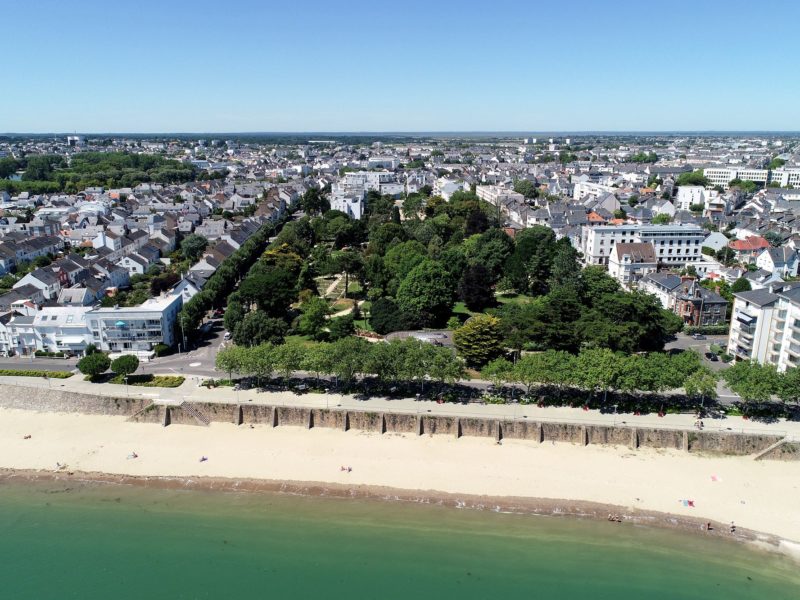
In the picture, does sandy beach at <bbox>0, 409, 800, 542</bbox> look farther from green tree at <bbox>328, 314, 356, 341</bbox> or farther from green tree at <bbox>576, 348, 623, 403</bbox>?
green tree at <bbox>328, 314, 356, 341</bbox>

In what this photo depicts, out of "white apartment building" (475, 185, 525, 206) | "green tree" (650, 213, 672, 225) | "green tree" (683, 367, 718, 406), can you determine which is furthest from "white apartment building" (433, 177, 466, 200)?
"green tree" (683, 367, 718, 406)

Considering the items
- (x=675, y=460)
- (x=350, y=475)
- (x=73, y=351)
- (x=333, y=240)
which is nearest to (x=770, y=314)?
(x=675, y=460)

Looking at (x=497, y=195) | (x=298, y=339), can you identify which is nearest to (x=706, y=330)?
(x=298, y=339)

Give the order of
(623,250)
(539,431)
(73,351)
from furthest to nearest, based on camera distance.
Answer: (623,250)
(73,351)
(539,431)

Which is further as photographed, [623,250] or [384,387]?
[623,250]

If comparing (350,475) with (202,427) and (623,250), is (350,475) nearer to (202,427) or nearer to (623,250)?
(202,427)

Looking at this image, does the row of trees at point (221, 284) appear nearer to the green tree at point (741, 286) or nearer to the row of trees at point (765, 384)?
the row of trees at point (765, 384)

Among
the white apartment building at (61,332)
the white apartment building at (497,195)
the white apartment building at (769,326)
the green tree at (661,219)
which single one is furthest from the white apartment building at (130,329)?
the white apartment building at (497,195)
